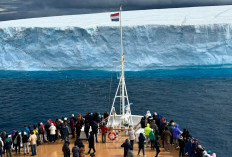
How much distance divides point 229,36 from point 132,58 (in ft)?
38.0

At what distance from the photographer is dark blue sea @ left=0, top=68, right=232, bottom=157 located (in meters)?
19.9

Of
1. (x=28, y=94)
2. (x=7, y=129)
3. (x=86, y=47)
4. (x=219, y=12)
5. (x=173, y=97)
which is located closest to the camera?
(x=7, y=129)

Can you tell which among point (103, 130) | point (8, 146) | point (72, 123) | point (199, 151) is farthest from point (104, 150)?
point (199, 151)

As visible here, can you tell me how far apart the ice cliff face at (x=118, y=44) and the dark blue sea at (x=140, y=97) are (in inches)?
58.2

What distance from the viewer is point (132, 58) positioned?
35781 mm

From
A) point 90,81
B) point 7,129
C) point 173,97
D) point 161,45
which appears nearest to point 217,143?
point 173,97

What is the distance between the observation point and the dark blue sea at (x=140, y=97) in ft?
65.2

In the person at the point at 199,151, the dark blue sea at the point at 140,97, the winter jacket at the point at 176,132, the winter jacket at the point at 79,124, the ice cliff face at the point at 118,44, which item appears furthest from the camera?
the ice cliff face at the point at 118,44

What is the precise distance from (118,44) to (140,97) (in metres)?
11.4

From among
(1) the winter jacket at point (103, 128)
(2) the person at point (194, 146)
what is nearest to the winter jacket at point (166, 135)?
(2) the person at point (194, 146)

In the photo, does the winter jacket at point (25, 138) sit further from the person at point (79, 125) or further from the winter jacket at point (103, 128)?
the winter jacket at point (103, 128)

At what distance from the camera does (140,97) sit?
85.0 feet

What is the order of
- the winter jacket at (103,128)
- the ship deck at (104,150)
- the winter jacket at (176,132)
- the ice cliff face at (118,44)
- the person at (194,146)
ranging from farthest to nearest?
the ice cliff face at (118,44) → the winter jacket at (103,128) → the winter jacket at (176,132) → the ship deck at (104,150) → the person at (194,146)

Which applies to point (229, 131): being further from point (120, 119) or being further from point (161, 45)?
point (161, 45)
